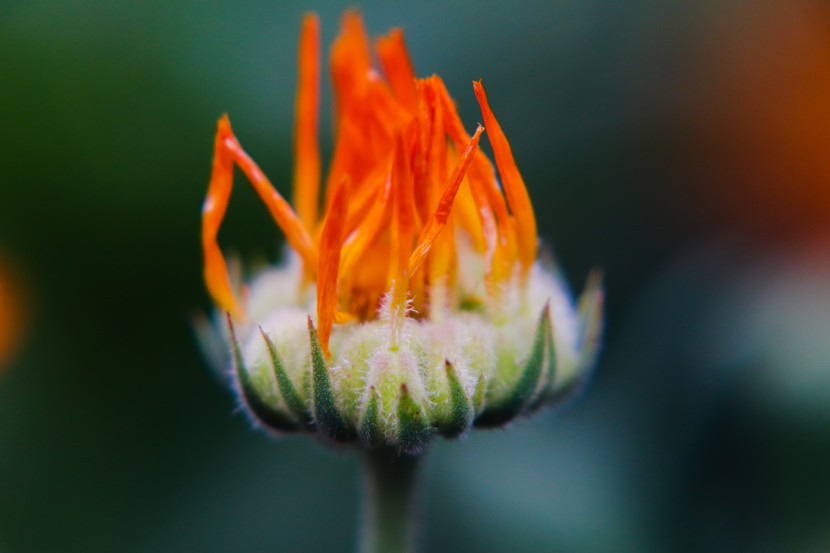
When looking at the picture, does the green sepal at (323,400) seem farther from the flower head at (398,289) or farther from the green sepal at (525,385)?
the green sepal at (525,385)

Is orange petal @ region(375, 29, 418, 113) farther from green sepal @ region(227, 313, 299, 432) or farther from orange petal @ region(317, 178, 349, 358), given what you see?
green sepal @ region(227, 313, 299, 432)

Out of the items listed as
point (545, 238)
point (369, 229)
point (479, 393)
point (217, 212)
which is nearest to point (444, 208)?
point (369, 229)

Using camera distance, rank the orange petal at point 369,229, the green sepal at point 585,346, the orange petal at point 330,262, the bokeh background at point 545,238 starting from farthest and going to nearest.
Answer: the bokeh background at point 545,238 → the green sepal at point 585,346 → the orange petal at point 369,229 → the orange petal at point 330,262

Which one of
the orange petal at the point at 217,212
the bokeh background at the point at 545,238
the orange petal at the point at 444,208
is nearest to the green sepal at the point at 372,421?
the orange petal at the point at 444,208

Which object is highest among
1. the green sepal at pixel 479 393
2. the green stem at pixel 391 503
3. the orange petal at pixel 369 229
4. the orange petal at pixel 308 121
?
the orange petal at pixel 308 121

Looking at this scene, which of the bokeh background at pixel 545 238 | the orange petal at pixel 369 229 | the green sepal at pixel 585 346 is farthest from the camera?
the bokeh background at pixel 545 238

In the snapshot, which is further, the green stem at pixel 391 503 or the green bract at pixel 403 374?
the green stem at pixel 391 503

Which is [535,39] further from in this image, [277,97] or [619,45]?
[277,97]
